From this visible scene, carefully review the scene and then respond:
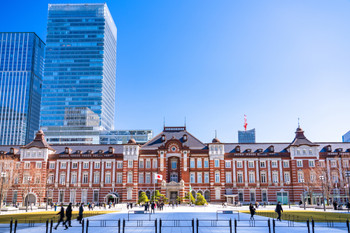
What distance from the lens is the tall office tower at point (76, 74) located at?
15638cm

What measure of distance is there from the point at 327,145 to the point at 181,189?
3710 centimetres

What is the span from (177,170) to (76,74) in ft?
350

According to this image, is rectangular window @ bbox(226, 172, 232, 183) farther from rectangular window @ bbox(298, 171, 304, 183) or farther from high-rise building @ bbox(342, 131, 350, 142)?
high-rise building @ bbox(342, 131, 350, 142)

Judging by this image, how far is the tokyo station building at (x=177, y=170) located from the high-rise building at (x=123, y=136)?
265 ft

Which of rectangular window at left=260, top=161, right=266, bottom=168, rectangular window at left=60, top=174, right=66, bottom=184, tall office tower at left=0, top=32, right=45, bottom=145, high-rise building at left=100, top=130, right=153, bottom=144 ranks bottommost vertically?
rectangular window at left=60, top=174, right=66, bottom=184

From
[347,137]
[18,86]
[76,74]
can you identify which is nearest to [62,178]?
[76,74]

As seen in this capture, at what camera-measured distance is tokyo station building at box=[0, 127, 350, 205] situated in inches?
2847

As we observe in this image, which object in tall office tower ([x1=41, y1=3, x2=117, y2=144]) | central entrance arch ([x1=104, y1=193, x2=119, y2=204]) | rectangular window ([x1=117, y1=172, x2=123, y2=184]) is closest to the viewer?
central entrance arch ([x1=104, y1=193, x2=119, y2=204])

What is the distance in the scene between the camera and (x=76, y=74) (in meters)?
161

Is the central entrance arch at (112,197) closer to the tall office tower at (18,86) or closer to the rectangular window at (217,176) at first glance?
the rectangular window at (217,176)

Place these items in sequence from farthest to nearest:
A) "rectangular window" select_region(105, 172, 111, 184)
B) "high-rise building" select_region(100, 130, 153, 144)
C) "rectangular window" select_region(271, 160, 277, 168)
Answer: "high-rise building" select_region(100, 130, 153, 144) → "rectangular window" select_region(105, 172, 111, 184) → "rectangular window" select_region(271, 160, 277, 168)

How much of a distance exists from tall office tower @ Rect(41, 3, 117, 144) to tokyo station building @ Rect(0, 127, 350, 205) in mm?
80358

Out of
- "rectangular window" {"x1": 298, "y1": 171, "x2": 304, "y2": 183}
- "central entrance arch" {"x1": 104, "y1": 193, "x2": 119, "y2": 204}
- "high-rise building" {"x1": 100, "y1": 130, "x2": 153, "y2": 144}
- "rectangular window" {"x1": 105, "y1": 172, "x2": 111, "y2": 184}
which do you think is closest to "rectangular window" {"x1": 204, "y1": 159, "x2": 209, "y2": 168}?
"rectangular window" {"x1": 298, "y1": 171, "x2": 304, "y2": 183}

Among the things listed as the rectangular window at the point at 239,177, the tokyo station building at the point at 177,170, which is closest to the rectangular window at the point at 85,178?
the tokyo station building at the point at 177,170
